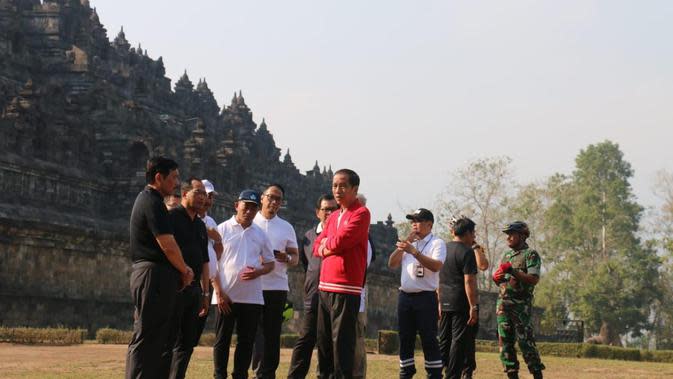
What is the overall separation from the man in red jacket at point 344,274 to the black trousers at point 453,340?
2643mm

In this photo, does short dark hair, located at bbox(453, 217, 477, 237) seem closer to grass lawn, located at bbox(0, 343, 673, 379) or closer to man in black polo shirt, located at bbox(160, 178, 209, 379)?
grass lawn, located at bbox(0, 343, 673, 379)

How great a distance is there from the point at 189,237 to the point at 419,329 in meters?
2.81

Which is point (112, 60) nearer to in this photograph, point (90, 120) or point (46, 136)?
point (90, 120)

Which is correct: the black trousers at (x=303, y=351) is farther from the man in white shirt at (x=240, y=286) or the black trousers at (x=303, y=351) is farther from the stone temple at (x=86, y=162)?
the stone temple at (x=86, y=162)

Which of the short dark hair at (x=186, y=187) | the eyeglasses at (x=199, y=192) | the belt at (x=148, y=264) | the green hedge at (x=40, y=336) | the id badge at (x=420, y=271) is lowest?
the green hedge at (x=40, y=336)

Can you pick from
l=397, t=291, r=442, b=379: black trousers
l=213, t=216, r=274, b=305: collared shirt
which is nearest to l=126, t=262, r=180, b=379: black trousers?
l=213, t=216, r=274, b=305: collared shirt

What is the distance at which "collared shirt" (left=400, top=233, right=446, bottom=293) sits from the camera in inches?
427

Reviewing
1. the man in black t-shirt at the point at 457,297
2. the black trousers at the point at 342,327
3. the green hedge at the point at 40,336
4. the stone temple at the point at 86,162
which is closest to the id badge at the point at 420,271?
the man in black t-shirt at the point at 457,297

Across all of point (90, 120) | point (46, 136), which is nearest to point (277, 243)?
point (46, 136)

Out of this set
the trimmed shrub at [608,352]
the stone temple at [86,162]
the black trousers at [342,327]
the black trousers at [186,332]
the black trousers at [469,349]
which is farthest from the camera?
the trimmed shrub at [608,352]

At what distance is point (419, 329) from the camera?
35.7 feet

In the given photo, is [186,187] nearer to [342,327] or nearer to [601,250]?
[342,327]

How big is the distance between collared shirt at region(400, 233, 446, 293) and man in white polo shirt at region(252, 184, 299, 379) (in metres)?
1.09

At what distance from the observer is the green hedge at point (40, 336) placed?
19062 mm
